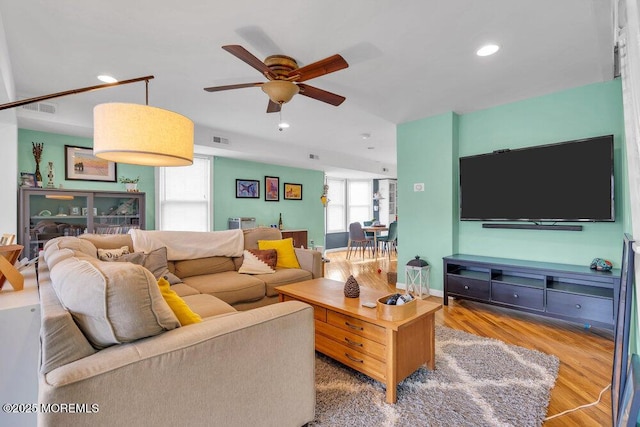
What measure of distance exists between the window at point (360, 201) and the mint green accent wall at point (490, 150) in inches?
188

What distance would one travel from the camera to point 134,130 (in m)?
1.52

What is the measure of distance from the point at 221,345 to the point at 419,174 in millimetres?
3628

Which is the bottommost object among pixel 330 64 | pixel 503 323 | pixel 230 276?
pixel 503 323

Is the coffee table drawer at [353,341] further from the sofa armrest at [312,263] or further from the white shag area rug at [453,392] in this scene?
the sofa armrest at [312,263]

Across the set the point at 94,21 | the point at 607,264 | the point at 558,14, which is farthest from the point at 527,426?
the point at 94,21

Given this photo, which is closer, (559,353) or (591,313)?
(559,353)

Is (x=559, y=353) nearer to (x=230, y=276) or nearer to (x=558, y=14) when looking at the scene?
(x=558, y=14)

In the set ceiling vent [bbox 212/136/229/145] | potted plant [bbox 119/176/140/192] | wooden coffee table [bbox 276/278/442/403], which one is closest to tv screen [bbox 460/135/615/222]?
wooden coffee table [bbox 276/278/442/403]

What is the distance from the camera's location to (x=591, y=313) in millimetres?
2654

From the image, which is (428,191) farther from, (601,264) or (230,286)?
(230,286)

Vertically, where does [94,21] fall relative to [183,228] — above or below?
above

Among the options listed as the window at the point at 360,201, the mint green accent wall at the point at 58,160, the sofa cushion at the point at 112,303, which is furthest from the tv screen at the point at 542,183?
the window at the point at 360,201

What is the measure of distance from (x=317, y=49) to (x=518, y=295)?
9.85 feet

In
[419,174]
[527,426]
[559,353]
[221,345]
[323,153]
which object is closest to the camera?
[221,345]
